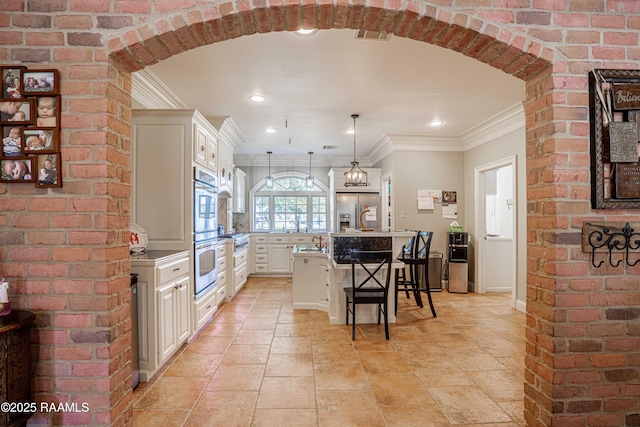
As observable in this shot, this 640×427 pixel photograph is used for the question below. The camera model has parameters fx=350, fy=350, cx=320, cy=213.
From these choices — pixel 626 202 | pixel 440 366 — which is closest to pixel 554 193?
pixel 626 202

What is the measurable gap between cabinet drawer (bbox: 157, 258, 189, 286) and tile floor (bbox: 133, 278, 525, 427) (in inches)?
28.5

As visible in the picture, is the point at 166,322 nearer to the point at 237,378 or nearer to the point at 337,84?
the point at 237,378

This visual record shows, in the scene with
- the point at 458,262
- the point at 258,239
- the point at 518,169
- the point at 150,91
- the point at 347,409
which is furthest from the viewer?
the point at 258,239

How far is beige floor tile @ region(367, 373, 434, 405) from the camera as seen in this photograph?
2363 mm

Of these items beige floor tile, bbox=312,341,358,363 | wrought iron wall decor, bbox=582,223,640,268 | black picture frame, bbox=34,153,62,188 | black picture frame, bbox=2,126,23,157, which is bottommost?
beige floor tile, bbox=312,341,358,363

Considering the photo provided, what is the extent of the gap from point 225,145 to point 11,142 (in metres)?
3.92

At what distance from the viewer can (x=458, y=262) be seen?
5.72m

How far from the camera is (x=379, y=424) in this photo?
210 cm

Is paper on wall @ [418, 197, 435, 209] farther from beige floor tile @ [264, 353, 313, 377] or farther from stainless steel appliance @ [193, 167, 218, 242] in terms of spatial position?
beige floor tile @ [264, 353, 313, 377]

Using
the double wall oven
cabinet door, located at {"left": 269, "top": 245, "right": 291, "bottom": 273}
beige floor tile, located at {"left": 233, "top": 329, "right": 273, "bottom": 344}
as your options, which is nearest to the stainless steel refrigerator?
cabinet door, located at {"left": 269, "top": 245, "right": 291, "bottom": 273}

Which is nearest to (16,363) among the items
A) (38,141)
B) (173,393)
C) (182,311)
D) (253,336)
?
(38,141)

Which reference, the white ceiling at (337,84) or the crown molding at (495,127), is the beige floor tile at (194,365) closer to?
the white ceiling at (337,84)

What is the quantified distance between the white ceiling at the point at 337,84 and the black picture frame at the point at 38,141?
5.32 ft

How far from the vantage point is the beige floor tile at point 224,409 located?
212cm
